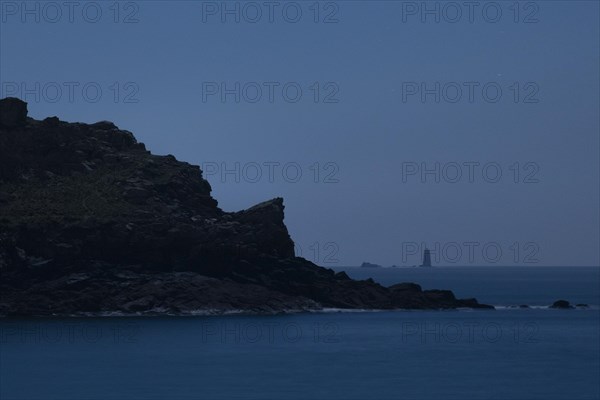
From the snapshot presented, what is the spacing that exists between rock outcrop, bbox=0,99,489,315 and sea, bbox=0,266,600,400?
454 centimetres

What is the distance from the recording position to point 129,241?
390 feet

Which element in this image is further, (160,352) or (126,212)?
(126,212)

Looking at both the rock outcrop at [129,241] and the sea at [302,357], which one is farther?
the rock outcrop at [129,241]

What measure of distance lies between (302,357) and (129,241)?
38848 mm

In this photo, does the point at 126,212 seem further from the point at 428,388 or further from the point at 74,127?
the point at 428,388

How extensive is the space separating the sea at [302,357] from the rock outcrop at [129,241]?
14.9ft

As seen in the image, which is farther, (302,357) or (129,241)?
(129,241)

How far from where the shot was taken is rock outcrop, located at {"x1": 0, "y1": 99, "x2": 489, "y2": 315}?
114 metres

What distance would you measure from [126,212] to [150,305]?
48.7 ft

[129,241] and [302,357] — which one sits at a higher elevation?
[129,241]

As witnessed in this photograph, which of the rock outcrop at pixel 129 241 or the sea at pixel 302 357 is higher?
the rock outcrop at pixel 129 241

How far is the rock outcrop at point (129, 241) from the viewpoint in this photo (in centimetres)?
11438

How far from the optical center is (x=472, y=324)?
11819 centimetres

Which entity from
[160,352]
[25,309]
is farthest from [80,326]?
[160,352]
